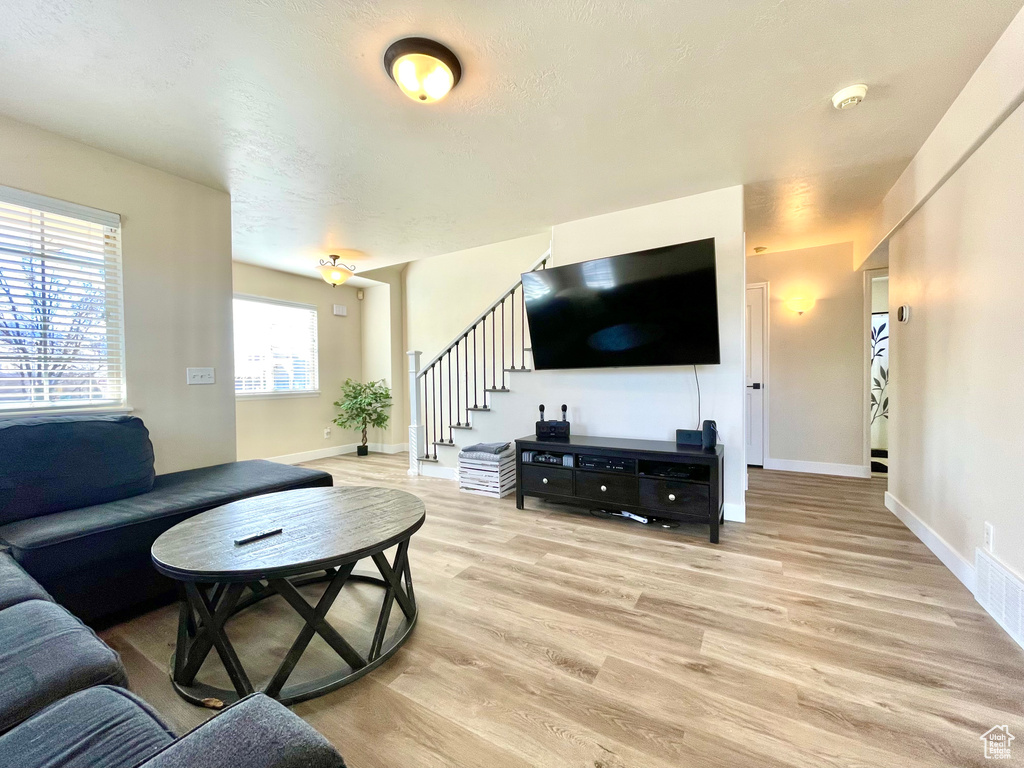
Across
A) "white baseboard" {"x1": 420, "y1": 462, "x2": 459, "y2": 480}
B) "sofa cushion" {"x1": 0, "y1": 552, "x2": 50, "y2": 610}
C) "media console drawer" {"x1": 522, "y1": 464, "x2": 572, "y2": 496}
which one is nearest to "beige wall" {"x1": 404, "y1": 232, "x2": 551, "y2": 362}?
"white baseboard" {"x1": 420, "y1": 462, "x2": 459, "y2": 480}

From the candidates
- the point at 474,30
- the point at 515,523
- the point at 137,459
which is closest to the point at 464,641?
the point at 515,523

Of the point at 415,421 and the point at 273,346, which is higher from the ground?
the point at 273,346

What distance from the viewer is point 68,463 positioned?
Result: 6.57 feet

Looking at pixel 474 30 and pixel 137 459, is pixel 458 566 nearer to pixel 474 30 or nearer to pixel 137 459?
pixel 137 459

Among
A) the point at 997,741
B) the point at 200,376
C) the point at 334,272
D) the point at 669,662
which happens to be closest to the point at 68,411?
the point at 200,376

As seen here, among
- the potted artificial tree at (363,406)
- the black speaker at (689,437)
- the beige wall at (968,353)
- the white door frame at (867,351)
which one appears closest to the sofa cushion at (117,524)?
the black speaker at (689,437)

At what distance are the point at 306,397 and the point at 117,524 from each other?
13.1 ft

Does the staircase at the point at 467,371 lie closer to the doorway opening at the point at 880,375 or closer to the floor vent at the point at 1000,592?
the floor vent at the point at 1000,592

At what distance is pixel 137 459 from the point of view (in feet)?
7.38

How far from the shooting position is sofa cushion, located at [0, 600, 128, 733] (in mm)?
831

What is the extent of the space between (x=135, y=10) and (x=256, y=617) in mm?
2516

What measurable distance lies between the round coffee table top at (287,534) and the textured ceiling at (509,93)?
6.48 ft

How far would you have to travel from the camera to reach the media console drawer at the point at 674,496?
2.70 metres

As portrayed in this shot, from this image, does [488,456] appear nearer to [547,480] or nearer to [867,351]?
[547,480]
